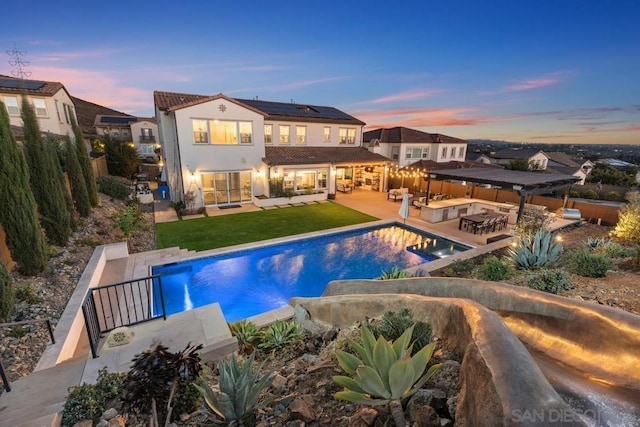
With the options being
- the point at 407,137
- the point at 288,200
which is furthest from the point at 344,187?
the point at 407,137

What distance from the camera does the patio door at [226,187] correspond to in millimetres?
18500

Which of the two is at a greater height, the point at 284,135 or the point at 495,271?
the point at 284,135

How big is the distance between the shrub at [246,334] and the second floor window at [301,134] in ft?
63.3

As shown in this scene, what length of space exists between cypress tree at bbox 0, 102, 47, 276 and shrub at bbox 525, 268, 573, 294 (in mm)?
12979

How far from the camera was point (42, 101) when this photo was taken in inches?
845

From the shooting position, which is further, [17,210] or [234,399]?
[17,210]

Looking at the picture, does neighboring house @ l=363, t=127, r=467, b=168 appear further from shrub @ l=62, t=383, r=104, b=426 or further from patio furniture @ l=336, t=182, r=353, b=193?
shrub @ l=62, t=383, r=104, b=426

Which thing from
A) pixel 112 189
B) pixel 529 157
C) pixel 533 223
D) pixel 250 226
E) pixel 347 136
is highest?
pixel 347 136

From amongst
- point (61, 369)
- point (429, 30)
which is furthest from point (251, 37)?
point (61, 369)

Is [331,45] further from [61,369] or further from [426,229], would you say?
[61,369]

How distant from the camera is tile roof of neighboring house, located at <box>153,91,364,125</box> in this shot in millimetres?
18641

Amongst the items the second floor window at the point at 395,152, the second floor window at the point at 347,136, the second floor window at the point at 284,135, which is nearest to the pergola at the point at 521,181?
the second floor window at the point at 347,136

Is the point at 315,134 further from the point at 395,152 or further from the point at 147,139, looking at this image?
the point at 147,139

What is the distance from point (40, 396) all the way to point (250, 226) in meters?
11.3
